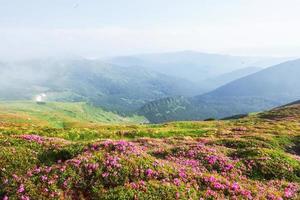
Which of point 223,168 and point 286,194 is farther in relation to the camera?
point 223,168

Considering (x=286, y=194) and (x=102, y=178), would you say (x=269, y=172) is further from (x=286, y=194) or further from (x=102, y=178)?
(x=102, y=178)

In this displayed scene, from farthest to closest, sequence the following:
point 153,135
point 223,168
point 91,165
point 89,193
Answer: point 153,135 < point 223,168 < point 91,165 < point 89,193

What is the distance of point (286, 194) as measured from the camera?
20.8 m

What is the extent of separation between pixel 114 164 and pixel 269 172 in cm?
1087

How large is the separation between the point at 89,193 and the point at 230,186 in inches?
288

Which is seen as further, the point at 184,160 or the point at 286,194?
the point at 184,160

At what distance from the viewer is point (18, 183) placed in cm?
1791

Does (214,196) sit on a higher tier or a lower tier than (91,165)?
lower

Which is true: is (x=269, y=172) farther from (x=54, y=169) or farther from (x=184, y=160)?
(x=54, y=169)

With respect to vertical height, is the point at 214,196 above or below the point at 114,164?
below

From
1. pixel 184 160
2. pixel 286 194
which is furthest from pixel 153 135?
pixel 286 194

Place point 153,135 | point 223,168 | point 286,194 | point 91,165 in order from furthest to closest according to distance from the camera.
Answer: point 153,135 < point 223,168 < point 286,194 < point 91,165

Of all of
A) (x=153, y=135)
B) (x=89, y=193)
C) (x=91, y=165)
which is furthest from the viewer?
(x=153, y=135)

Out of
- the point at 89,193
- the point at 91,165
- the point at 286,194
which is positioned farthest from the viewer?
the point at 286,194
